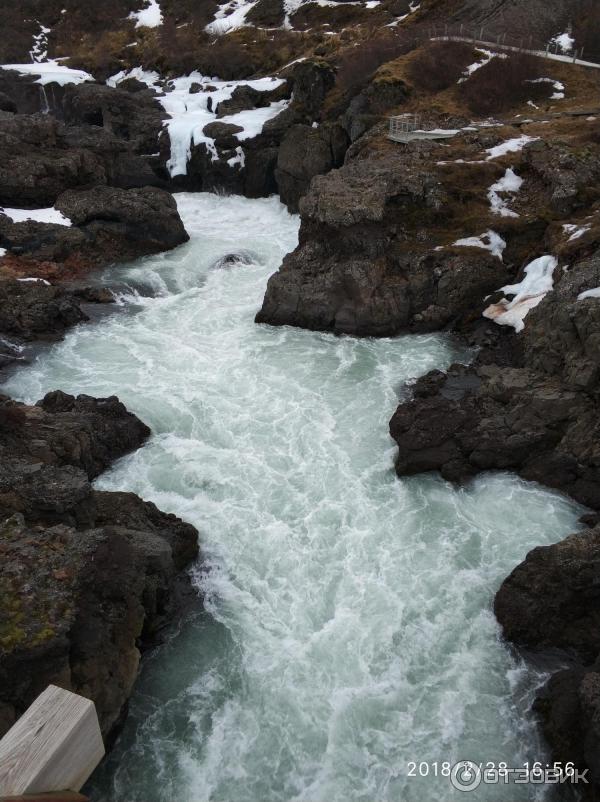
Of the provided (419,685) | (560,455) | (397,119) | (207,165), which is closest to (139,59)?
(207,165)

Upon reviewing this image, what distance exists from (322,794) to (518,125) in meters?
38.2

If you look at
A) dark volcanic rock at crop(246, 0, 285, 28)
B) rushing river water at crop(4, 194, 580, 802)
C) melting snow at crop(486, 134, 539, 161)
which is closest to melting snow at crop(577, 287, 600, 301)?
rushing river water at crop(4, 194, 580, 802)

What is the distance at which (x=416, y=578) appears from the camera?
15.1 m

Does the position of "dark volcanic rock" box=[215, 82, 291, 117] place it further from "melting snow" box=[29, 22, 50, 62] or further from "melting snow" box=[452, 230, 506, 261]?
"melting snow" box=[29, 22, 50, 62]

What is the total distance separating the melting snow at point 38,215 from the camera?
3509 cm

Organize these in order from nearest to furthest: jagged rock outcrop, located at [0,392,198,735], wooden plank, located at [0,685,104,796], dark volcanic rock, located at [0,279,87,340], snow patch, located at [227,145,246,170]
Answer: wooden plank, located at [0,685,104,796], jagged rock outcrop, located at [0,392,198,735], dark volcanic rock, located at [0,279,87,340], snow patch, located at [227,145,246,170]

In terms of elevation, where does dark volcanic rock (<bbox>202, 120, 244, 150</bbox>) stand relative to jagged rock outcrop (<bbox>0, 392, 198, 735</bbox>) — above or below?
above

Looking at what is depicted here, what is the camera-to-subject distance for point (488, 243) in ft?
91.7

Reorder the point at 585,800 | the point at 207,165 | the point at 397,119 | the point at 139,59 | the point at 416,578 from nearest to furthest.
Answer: the point at 585,800 → the point at 416,578 → the point at 397,119 → the point at 207,165 → the point at 139,59

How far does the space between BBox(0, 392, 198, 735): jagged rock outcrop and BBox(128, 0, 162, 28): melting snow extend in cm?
8930

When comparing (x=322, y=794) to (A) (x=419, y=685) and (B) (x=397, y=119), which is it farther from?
(B) (x=397, y=119)

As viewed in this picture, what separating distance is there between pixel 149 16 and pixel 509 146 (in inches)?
3037

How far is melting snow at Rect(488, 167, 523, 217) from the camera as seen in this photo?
1162 inches

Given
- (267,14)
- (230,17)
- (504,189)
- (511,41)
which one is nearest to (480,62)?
(511,41)
